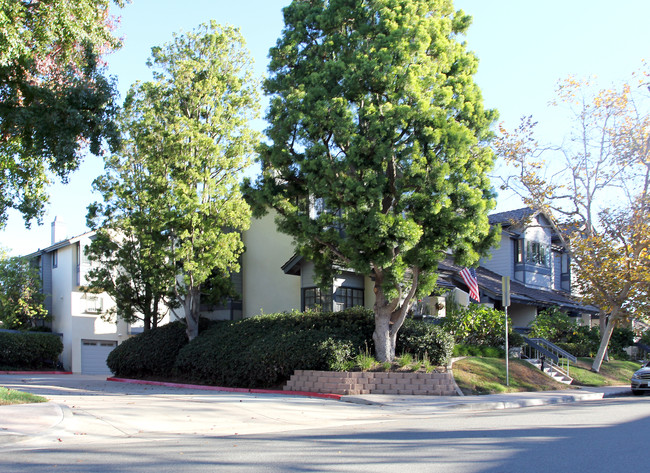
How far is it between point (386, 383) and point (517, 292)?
→ 51.9 ft

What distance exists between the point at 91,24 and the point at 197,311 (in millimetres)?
11434

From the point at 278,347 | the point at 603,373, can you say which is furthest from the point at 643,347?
Answer: the point at 278,347

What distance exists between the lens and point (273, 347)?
18969 millimetres

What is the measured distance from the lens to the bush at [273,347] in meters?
18.1

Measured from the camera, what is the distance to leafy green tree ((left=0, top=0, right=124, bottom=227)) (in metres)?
14.8

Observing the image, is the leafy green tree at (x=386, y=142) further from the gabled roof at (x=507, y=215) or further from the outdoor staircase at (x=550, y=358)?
the gabled roof at (x=507, y=215)

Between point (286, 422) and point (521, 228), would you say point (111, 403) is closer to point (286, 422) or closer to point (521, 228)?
point (286, 422)

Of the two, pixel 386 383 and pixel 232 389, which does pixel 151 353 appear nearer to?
pixel 232 389

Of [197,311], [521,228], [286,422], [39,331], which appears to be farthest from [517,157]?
[39,331]

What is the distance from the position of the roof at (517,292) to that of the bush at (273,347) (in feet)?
26.2

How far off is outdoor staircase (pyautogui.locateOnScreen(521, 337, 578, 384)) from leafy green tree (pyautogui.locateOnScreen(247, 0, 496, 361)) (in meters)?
6.85

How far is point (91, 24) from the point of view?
1560cm

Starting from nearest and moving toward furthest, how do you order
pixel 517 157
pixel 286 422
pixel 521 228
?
pixel 286 422 < pixel 517 157 < pixel 521 228

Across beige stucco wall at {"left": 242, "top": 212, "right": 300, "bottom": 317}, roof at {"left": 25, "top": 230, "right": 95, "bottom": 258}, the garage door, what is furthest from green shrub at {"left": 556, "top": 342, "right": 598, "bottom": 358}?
roof at {"left": 25, "top": 230, "right": 95, "bottom": 258}
